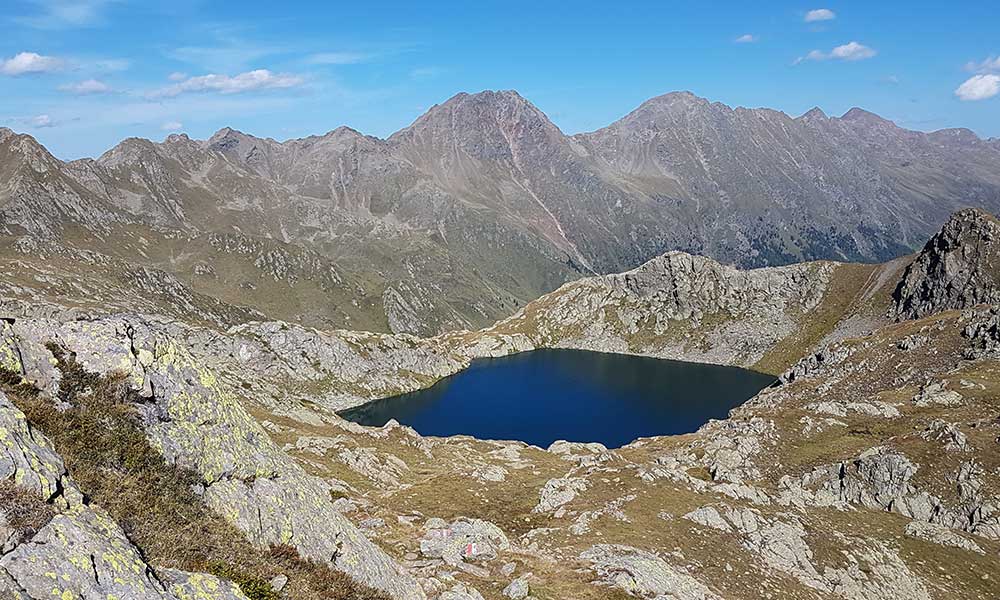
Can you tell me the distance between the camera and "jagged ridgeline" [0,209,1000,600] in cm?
1421

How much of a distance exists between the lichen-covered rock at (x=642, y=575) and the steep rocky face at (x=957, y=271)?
616 ft

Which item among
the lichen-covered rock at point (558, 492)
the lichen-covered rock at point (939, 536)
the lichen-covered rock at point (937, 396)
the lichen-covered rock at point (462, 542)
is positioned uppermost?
the lichen-covered rock at point (462, 542)

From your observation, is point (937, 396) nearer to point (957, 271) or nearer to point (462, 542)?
point (462, 542)

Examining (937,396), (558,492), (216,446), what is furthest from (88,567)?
(937,396)

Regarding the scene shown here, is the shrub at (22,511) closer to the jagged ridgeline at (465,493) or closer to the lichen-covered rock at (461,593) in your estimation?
the jagged ridgeline at (465,493)

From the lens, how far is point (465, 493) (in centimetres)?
5588

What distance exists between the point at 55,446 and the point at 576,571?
2752 cm

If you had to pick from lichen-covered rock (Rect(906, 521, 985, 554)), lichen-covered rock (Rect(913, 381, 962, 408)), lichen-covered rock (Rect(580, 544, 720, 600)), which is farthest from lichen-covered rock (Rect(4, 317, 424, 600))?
lichen-covered rock (Rect(913, 381, 962, 408))

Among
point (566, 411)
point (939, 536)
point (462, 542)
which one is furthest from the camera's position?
point (566, 411)

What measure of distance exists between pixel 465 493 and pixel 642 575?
962 inches

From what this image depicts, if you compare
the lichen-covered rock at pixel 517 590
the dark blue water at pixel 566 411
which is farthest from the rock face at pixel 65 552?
the dark blue water at pixel 566 411

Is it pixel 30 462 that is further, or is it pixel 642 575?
pixel 642 575

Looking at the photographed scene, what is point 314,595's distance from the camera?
16609mm

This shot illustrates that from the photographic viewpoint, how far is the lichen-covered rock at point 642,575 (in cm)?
3291
